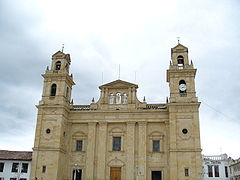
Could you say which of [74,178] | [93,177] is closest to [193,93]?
[93,177]

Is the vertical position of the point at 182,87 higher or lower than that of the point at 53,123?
higher

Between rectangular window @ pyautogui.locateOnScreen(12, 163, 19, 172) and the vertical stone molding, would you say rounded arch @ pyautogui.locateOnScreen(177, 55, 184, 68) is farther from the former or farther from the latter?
rectangular window @ pyautogui.locateOnScreen(12, 163, 19, 172)

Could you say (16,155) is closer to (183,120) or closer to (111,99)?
(111,99)

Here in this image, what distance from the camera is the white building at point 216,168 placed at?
56.2 meters

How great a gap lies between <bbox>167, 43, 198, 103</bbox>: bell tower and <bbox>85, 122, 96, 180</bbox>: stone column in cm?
981

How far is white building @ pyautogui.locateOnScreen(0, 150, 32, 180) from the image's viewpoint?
3325 centimetres

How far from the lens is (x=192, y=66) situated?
33.0m

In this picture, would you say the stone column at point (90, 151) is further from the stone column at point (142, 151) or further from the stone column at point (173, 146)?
the stone column at point (173, 146)

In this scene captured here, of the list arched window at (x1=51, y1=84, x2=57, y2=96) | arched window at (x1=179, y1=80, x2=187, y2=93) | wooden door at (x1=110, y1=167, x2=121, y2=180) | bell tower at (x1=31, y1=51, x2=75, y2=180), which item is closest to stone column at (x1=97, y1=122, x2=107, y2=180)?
wooden door at (x1=110, y1=167, x2=121, y2=180)

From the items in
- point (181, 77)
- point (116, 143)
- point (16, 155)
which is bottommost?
point (16, 155)

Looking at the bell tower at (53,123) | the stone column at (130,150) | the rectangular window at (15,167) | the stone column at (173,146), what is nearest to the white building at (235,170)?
the stone column at (173,146)

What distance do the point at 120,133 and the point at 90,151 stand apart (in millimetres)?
4020

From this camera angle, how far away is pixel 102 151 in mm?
31875

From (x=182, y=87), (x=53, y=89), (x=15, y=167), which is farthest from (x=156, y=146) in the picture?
(x=15, y=167)
